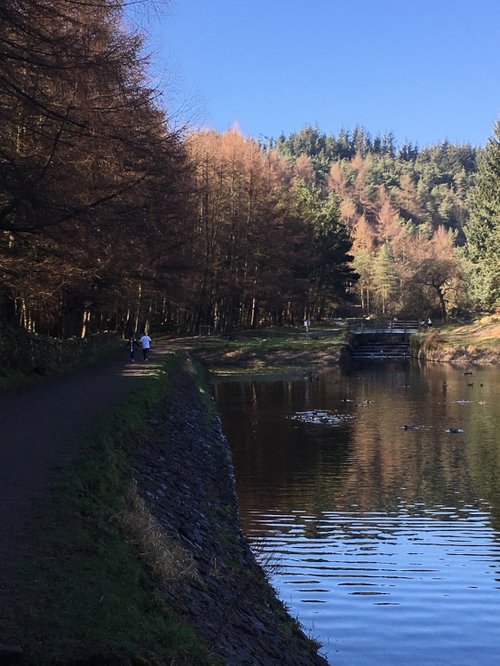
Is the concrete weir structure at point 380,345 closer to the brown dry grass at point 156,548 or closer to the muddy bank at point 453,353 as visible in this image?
the muddy bank at point 453,353

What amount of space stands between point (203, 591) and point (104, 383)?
624 inches

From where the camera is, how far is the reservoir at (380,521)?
29.7ft

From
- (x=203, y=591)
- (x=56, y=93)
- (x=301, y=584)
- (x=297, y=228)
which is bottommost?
(x=301, y=584)

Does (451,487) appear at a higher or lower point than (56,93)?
lower

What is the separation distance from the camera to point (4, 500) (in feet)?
27.0

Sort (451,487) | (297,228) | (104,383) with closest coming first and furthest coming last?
(451,487)
(104,383)
(297,228)

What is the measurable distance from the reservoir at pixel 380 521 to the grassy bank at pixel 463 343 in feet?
89.1

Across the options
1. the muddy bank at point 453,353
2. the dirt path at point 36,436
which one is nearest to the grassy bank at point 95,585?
the dirt path at point 36,436

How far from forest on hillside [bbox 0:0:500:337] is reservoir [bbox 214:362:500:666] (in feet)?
21.5

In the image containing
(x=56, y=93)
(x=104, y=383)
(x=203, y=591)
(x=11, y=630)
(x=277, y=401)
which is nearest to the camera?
(x=11, y=630)

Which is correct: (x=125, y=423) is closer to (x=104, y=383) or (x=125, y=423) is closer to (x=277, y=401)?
(x=104, y=383)

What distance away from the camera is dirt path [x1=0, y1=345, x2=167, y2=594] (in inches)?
296

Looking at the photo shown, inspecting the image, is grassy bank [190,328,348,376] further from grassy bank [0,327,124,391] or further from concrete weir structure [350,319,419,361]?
grassy bank [0,327,124,391]

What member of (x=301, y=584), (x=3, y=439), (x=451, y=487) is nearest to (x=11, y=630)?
(x=301, y=584)
